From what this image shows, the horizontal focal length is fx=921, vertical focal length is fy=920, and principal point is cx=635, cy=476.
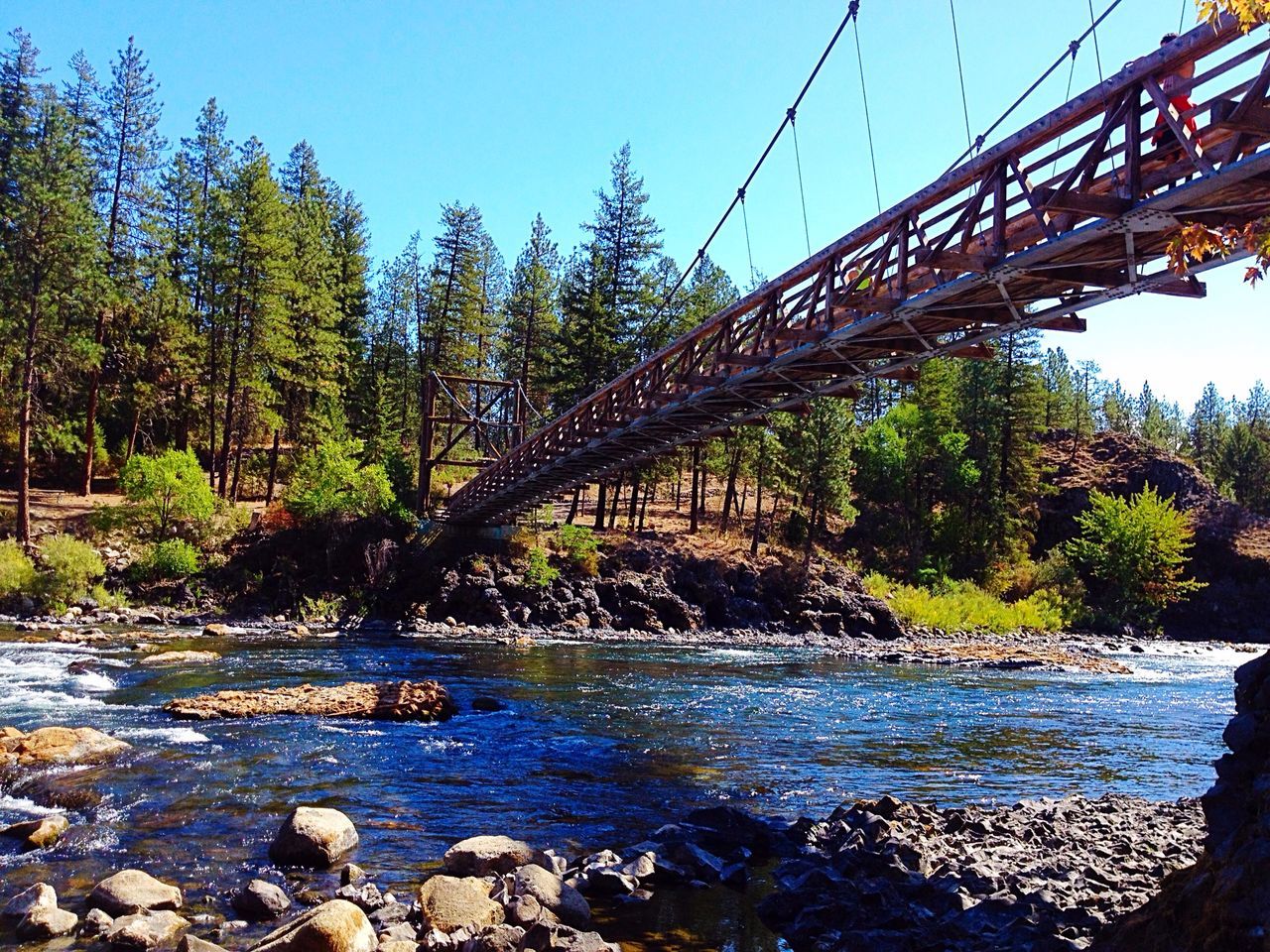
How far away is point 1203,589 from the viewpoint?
40.8 metres

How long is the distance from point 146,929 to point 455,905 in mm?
1780

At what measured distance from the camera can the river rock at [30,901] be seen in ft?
18.4

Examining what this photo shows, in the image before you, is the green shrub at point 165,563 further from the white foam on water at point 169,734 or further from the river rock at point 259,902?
the river rock at point 259,902

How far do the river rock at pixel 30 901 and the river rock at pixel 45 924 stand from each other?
10 cm

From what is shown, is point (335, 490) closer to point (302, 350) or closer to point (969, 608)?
point (302, 350)

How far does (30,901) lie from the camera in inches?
225

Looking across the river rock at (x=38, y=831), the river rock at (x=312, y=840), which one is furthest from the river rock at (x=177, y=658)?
the river rock at (x=312, y=840)

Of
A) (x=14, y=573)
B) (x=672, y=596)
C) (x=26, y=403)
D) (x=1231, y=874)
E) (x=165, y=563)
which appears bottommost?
(x=1231, y=874)

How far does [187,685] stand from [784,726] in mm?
8966

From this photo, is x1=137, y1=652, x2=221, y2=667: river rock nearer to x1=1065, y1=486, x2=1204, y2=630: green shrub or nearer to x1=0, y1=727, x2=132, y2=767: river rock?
x1=0, y1=727, x2=132, y2=767: river rock

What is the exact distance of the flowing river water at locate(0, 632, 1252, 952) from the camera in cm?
709

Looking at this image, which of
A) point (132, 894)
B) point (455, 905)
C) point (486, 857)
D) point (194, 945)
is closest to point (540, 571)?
point (486, 857)

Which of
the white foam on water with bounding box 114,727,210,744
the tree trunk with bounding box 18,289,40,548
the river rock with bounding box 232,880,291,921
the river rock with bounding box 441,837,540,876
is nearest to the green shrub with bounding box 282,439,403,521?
the tree trunk with bounding box 18,289,40,548

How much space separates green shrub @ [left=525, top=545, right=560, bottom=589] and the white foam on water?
17341mm
